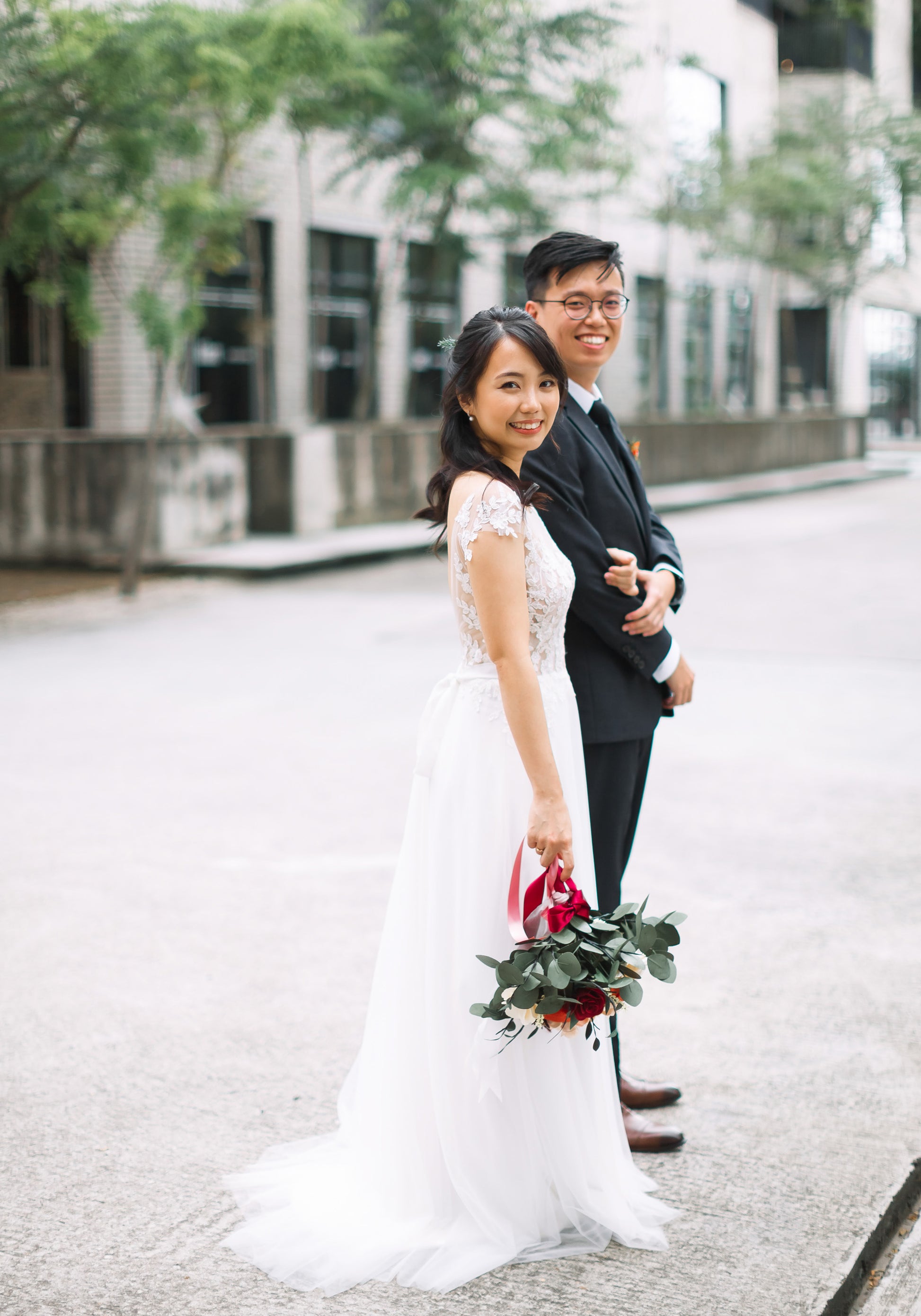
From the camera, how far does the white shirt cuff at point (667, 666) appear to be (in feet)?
11.2

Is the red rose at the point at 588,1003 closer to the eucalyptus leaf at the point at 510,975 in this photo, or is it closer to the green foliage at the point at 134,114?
the eucalyptus leaf at the point at 510,975

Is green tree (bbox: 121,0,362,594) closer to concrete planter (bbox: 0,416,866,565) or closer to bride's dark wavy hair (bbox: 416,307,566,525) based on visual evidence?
concrete planter (bbox: 0,416,866,565)

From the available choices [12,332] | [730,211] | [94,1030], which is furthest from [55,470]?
[730,211]

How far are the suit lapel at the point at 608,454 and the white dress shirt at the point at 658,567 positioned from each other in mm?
17

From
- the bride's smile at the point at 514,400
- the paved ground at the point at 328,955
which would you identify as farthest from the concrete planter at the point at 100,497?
the bride's smile at the point at 514,400

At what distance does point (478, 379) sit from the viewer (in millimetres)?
2885

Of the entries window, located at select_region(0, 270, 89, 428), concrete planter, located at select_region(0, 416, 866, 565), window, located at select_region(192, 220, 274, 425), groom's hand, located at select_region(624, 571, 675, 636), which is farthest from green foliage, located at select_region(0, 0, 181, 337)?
groom's hand, located at select_region(624, 571, 675, 636)

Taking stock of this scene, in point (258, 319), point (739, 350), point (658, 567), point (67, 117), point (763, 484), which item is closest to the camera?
point (658, 567)

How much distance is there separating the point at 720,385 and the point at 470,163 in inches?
653

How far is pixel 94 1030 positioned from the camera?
163 inches

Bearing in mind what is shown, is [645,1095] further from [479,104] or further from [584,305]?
[479,104]

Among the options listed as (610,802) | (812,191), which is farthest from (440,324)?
(610,802)

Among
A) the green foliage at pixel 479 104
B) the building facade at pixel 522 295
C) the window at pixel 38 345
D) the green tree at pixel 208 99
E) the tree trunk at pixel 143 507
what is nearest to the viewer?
the green tree at pixel 208 99

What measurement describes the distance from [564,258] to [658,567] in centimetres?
74
